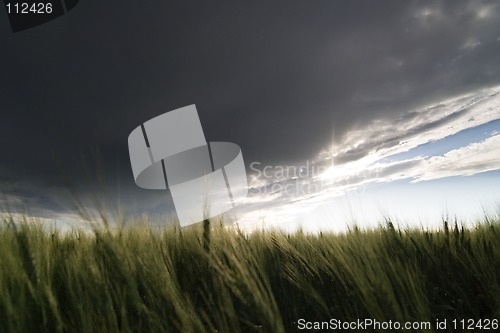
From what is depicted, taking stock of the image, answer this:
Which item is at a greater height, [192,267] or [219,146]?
[219,146]

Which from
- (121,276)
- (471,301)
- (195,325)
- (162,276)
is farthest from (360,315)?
(121,276)

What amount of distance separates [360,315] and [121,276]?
1085 millimetres

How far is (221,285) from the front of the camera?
A: 1.45m

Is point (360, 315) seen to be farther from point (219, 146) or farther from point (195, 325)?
point (219, 146)

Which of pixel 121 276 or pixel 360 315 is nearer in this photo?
pixel 121 276

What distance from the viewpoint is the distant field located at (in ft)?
4.42

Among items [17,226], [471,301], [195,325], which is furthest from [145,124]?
[471,301]

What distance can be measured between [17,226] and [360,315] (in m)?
1.61

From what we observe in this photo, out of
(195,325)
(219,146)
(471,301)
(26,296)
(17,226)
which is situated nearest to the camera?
(195,325)

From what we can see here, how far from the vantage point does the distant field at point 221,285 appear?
1347 millimetres

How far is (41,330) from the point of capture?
1.39 meters

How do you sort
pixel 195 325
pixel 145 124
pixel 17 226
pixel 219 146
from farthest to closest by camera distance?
pixel 219 146
pixel 145 124
pixel 17 226
pixel 195 325

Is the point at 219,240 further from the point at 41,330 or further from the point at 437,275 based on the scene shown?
the point at 437,275

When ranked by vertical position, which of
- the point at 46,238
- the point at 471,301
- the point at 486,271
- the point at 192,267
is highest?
the point at 46,238
